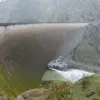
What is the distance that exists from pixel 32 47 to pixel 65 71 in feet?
25.7

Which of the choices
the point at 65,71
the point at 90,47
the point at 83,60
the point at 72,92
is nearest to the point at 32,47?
the point at 65,71

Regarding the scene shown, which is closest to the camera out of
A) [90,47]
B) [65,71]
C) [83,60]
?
[65,71]

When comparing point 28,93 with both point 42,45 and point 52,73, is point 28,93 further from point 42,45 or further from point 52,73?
point 42,45

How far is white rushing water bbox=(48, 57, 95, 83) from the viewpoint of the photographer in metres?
48.6

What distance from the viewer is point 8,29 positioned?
41062mm

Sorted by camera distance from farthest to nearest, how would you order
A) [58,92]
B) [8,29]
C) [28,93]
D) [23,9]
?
[23,9], [8,29], [28,93], [58,92]

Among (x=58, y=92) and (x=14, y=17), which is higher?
(x=58, y=92)

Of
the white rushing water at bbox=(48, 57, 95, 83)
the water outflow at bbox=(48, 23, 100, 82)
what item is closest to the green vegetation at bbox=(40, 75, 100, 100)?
the white rushing water at bbox=(48, 57, 95, 83)

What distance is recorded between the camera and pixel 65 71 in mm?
52344

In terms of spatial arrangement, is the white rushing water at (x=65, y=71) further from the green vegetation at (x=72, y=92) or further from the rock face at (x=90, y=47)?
the green vegetation at (x=72, y=92)

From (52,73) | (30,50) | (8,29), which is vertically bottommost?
(52,73)

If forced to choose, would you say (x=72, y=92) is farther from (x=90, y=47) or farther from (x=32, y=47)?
(x=90, y=47)

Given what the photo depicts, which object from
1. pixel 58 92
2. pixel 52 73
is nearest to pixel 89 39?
pixel 52 73

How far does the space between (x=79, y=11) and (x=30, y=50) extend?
35.7m
